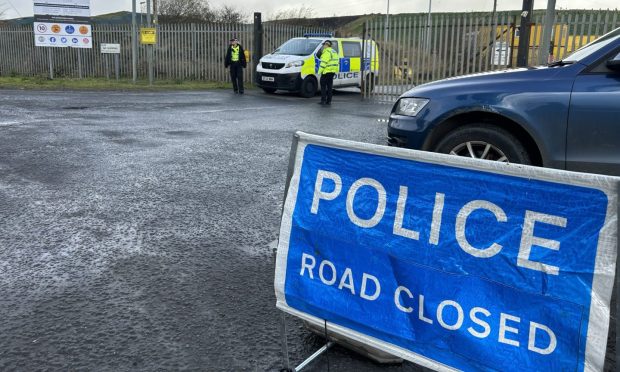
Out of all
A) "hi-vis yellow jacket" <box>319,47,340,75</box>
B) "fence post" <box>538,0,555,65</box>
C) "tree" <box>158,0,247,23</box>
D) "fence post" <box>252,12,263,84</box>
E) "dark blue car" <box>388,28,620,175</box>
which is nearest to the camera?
"dark blue car" <box>388,28,620,175</box>

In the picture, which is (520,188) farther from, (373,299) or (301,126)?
(301,126)

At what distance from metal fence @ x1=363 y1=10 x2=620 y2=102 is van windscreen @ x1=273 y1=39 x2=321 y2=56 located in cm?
181

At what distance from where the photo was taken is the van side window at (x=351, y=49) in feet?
61.7

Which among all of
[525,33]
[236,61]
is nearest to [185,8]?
[236,61]

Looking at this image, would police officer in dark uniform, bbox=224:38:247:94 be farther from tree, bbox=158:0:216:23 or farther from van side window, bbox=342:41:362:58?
tree, bbox=158:0:216:23

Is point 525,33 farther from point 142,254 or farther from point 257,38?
point 142,254

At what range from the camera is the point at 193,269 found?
3.63m

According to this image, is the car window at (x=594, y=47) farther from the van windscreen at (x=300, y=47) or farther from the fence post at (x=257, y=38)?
the fence post at (x=257, y=38)

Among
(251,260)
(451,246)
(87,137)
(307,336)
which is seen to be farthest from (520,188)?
(87,137)

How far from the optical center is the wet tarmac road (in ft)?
8.77

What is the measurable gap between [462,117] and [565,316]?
304 centimetres

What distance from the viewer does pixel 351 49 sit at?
19078 millimetres

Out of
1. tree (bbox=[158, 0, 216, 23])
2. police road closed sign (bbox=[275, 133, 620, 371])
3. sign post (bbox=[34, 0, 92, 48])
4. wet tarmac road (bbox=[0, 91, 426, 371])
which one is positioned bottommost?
wet tarmac road (bbox=[0, 91, 426, 371])

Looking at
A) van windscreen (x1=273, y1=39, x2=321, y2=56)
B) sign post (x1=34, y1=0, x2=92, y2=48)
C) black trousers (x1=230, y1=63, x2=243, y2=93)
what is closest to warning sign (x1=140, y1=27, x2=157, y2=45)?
black trousers (x1=230, y1=63, x2=243, y2=93)
